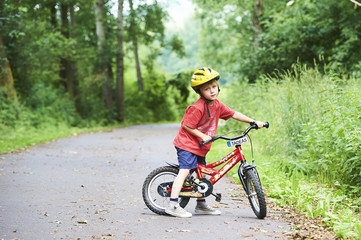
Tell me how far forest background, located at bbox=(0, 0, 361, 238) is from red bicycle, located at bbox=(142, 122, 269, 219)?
2.60ft

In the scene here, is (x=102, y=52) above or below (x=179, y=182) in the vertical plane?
above

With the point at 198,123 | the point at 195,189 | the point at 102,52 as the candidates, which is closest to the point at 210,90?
the point at 198,123

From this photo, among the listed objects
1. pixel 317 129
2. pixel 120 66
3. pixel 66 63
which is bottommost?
pixel 317 129

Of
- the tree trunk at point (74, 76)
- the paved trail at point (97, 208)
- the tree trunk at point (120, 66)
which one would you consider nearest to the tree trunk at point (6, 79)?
the tree trunk at point (74, 76)

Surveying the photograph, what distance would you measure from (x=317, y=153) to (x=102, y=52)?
958 inches

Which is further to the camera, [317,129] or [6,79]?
[6,79]

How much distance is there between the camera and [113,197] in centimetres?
740

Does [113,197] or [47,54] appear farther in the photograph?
[47,54]

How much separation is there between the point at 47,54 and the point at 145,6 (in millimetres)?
11013

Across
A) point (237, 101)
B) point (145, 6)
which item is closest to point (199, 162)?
point (237, 101)

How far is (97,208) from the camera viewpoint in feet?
21.6

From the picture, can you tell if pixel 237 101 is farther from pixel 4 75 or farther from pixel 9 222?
pixel 9 222

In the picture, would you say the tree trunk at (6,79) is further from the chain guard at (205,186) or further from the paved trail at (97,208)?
the chain guard at (205,186)

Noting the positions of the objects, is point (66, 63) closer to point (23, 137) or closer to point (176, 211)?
point (23, 137)
